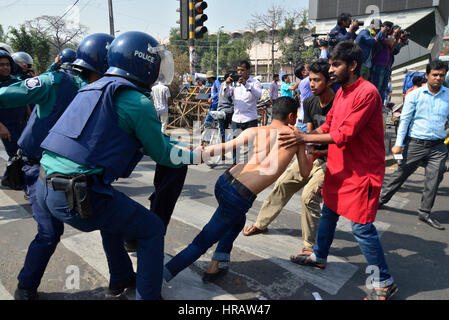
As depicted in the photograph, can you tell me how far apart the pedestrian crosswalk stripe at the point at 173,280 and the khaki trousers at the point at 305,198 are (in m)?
1.13

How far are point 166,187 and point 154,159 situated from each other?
32.1 inches

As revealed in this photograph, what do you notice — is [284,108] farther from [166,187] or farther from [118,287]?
[118,287]

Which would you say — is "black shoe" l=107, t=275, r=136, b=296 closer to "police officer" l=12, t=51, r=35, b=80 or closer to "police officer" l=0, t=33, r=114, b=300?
"police officer" l=0, t=33, r=114, b=300

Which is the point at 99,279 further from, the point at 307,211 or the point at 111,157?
the point at 307,211

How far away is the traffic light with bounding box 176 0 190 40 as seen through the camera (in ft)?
29.0

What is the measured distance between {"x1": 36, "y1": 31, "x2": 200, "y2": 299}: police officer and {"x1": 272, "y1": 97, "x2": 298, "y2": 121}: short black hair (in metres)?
0.90

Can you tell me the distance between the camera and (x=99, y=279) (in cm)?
279

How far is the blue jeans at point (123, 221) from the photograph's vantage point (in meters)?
1.93

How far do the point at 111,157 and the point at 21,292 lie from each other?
1.38 metres

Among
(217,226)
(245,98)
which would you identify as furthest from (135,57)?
(245,98)

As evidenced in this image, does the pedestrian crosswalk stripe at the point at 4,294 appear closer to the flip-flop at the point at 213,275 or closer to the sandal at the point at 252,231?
the flip-flop at the point at 213,275

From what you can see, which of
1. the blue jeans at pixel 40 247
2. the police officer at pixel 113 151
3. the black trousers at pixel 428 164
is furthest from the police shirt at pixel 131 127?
the black trousers at pixel 428 164

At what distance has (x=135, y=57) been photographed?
2043 millimetres
